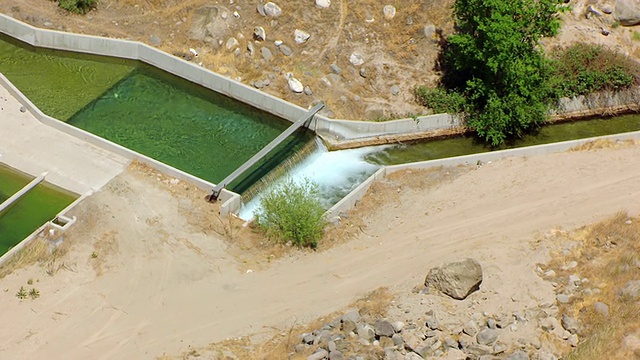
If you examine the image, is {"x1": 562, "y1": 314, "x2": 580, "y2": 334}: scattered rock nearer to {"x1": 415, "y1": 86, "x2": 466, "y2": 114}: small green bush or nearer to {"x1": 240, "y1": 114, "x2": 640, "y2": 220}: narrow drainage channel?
{"x1": 240, "y1": 114, "x2": 640, "y2": 220}: narrow drainage channel

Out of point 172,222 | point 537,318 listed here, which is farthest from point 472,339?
point 172,222

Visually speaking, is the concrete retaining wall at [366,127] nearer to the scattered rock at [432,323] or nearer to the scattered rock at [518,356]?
the scattered rock at [432,323]

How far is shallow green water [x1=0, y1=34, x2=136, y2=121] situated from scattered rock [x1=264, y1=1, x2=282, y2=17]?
6.63m

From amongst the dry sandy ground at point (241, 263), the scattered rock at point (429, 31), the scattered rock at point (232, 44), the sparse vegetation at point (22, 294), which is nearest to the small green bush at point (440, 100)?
the scattered rock at point (429, 31)

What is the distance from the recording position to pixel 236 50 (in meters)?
40.5

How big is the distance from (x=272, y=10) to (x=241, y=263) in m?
14.6

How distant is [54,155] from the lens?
3516 centimetres

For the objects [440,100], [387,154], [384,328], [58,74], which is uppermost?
[440,100]

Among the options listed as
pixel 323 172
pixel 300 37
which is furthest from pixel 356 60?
pixel 323 172

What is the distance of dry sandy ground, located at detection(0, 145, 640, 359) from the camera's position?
2833 centimetres

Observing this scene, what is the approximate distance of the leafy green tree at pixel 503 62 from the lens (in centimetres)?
3634

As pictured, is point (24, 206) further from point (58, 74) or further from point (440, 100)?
point (440, 100)

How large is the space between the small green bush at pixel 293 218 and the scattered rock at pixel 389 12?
40.1 feet

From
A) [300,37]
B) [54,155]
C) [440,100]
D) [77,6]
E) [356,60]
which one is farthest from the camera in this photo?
[77,6]
